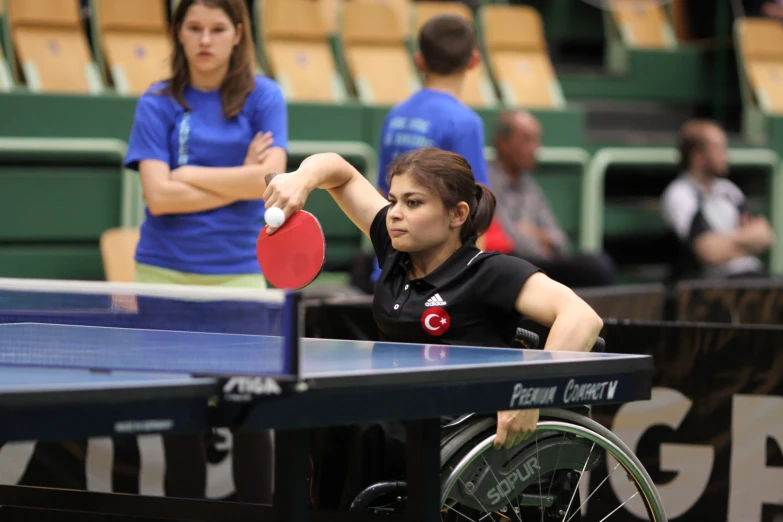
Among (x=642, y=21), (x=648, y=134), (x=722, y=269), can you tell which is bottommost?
(x=722, y=269)

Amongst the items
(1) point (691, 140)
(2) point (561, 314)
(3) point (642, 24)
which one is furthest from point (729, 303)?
(3) point (642, 24)

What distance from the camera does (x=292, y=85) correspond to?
23.3ft

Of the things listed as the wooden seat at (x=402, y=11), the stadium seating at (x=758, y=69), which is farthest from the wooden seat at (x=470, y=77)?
the stadium seating at (x=758, y=69)

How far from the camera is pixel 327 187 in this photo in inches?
115

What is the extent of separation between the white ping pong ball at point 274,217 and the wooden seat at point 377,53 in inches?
196

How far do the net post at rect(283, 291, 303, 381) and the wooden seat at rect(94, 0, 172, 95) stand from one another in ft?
16.0

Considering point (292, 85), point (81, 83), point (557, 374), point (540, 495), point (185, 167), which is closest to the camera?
point (557, 374)

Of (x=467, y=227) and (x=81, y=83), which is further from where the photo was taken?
(x=81, y=83)

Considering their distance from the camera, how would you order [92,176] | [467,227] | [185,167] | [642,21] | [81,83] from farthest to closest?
1. [642,21]
2. [81,83]
3. [92,176]
4. [185,167]
5. [467,227]

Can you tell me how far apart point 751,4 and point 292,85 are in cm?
427

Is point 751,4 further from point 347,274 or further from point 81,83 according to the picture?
point 81,83

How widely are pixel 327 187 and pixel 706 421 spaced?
58.4 inches

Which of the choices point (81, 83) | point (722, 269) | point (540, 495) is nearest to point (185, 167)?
point (540, 495)

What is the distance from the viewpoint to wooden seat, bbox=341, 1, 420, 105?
24.3 ft
